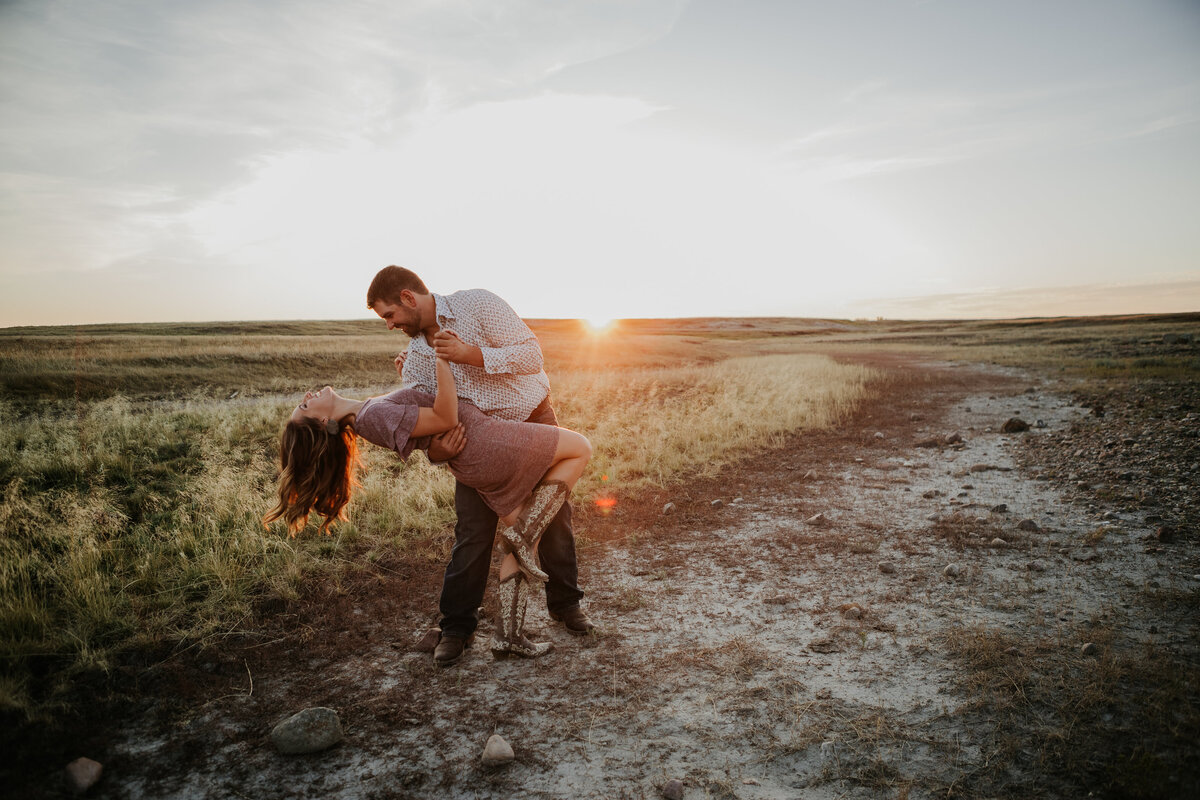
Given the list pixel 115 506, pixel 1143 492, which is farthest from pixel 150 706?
pixel 1143 492

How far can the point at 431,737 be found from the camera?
2.99 meters

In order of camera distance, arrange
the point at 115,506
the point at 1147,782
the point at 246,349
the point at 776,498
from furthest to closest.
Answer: the point at 246,349, the point at 776,498, the point at 115,506, the point at 1147,782

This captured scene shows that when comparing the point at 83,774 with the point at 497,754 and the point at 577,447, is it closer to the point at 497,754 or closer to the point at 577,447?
the point at 497,754

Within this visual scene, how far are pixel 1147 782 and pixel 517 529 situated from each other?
317 centimetres

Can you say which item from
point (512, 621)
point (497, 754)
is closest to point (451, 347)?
point (512, 621)

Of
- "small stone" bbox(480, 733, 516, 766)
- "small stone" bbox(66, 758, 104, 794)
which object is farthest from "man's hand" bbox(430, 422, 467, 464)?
"small stone" bbox(66, 758, 104, 794)

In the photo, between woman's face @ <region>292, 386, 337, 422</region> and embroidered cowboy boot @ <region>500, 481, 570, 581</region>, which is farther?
embroidered cowboy boot @ <region>500, 481, 570, 581</region>

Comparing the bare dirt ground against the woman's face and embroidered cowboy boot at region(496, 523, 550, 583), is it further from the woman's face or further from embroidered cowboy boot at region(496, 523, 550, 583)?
the woman's face

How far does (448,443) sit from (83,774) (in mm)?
2205

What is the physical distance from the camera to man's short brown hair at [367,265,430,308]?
3426 mm

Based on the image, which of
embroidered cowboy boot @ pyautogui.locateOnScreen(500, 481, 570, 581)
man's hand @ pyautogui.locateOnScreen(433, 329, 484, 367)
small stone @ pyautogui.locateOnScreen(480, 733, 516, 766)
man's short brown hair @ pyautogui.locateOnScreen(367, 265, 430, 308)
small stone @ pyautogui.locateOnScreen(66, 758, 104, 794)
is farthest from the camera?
embroidered cowboy boot @ pyautogui.locateOnScreen(500, 481, 570, 581)

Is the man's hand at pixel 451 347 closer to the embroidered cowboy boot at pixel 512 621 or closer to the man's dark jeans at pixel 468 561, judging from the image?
the man's dark jeans at pixel 468 561

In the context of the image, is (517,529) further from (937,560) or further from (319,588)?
(937,560)

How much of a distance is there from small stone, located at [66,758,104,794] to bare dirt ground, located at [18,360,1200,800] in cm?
6
